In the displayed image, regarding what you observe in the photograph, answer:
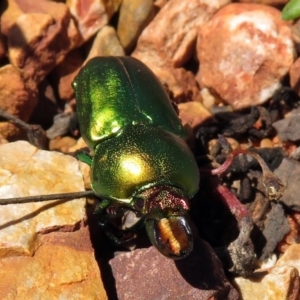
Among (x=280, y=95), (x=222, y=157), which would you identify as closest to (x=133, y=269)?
(x=222, y=157)

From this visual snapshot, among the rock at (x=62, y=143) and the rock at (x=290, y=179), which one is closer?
the rock at (x=290, y=179)

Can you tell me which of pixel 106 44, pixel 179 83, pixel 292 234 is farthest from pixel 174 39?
pixel 292 234

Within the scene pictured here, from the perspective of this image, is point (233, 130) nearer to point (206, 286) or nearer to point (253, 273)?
point (253, 273)

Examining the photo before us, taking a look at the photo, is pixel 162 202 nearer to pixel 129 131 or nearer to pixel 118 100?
pixel 129 131

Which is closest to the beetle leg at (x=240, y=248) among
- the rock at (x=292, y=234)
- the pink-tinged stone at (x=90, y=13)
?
the rock at (x=292, y=234)

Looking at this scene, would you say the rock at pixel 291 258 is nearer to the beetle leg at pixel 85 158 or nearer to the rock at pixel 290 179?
the rock at pixel 290 179
